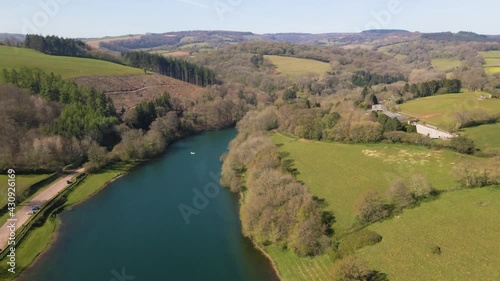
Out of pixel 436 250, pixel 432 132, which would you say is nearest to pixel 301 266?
pixel 436 250

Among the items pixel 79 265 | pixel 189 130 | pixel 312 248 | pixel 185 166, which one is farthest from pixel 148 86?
pixel 312 248

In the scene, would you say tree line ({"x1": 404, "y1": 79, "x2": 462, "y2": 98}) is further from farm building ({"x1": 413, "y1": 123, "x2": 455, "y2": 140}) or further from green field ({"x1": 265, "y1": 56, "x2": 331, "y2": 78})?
green field ({"x1": 265, "y1": 56, "x2": 331, "y2": 78})

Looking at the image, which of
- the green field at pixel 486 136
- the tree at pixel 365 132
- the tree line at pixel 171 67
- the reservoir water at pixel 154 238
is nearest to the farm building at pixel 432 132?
the green field at pixel 486 136

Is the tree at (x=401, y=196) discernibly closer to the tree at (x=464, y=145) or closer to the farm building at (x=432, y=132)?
the tree at (x=464, y=145)

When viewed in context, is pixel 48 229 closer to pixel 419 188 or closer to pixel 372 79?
pixel 419 188

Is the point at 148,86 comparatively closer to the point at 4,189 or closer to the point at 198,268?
the point at 4,189

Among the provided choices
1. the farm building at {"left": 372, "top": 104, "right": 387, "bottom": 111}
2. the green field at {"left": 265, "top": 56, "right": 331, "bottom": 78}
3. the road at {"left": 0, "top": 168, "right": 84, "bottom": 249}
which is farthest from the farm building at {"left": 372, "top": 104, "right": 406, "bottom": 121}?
the green field at {"left": 265, "top": 56, "right": 331, "bottom": 78}
